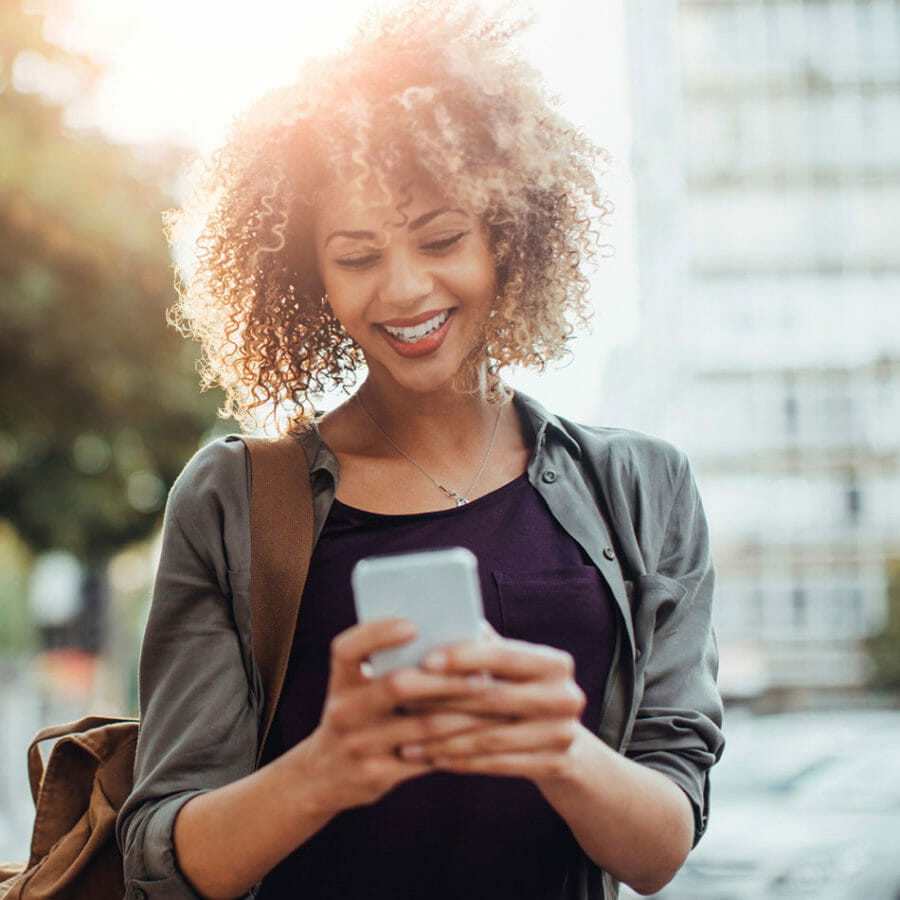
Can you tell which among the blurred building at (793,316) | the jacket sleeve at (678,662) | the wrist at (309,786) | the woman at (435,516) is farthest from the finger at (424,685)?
the blurred building at (793,316)

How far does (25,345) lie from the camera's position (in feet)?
30.8

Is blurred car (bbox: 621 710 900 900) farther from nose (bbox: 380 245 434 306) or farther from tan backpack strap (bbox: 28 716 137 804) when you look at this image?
nose (bbox: 380 245 434 306)

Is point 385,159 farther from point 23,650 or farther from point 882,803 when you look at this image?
point 23,650

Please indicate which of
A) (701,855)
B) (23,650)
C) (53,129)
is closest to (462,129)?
(701,855)

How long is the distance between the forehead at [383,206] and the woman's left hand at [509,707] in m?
0.77

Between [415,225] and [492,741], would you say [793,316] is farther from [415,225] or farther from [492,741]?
[492,741]

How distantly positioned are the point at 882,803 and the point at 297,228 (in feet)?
22.4

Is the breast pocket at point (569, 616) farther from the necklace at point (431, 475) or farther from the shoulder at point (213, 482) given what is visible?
the shoulder at point (213, 482)

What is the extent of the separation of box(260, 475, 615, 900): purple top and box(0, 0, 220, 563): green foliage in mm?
7360

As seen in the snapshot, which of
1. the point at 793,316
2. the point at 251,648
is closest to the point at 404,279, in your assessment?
the point at 251,648

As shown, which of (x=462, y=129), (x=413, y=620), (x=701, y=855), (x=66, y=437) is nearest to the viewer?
(x=413, y=620)

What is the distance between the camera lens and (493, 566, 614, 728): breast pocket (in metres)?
1.86

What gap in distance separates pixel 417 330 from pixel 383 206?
0.60 feet

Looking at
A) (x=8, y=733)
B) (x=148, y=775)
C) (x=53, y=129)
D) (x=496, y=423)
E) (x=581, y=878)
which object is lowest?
(x=8, y=733)
